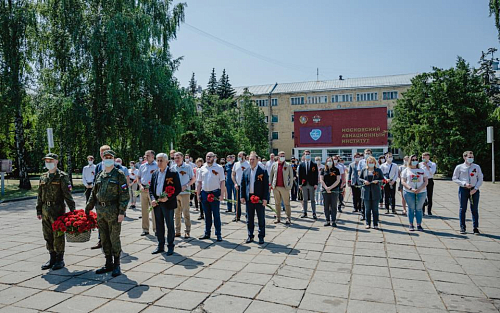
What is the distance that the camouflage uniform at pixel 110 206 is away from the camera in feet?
19.4

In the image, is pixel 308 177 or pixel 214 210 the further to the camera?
pixel 308 177

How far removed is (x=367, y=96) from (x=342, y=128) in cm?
2148

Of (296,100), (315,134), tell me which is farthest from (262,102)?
(315,134)

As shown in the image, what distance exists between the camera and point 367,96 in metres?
66.2

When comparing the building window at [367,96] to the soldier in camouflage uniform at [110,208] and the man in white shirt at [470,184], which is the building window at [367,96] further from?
the soldier in camouflage uniform at [110,208]

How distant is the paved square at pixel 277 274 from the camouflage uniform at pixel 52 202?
53 centimetres

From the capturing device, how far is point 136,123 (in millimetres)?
22812

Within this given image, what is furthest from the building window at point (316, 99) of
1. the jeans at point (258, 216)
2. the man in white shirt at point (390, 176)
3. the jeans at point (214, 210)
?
the jeans at point (258, 216)

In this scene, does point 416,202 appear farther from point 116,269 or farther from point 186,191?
point 116,269

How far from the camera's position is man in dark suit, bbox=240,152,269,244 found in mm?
7934

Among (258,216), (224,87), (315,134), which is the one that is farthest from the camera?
(224,87)

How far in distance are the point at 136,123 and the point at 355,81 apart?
56.5 metres

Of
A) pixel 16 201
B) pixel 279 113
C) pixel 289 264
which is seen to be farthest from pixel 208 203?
pixel 279 113

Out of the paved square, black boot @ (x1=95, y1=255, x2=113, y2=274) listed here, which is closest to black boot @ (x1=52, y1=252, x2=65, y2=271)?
the paved square
